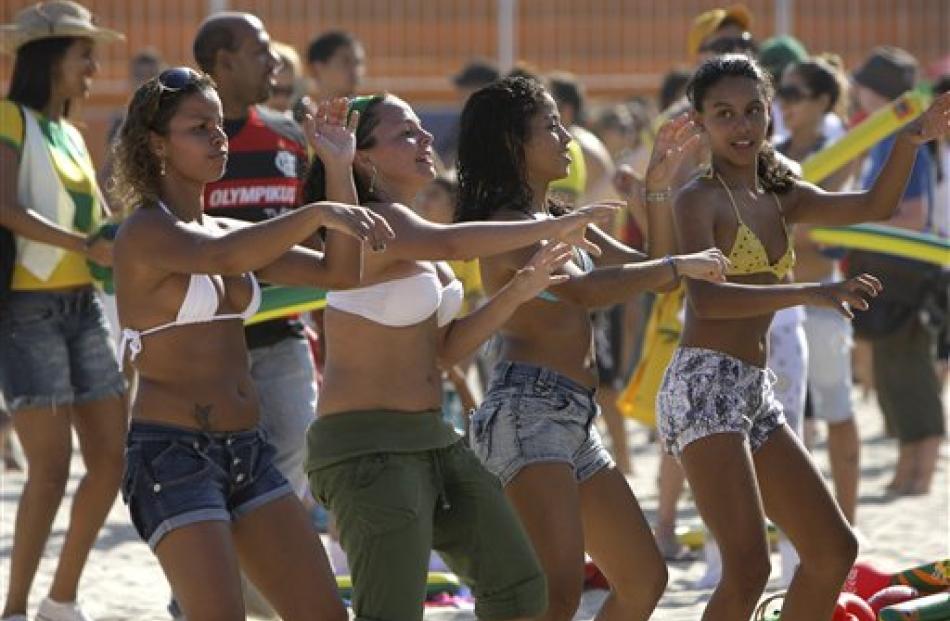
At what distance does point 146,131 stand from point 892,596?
2.67m

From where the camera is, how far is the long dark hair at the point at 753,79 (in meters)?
5.91

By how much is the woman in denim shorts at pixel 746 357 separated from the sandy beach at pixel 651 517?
155 cm

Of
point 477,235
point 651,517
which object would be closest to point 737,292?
point 477,235

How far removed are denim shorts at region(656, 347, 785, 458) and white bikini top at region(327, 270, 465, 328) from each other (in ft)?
2.88

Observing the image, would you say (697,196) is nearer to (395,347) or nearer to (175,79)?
(395,347)

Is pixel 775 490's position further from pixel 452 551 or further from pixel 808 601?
pixel 452 551

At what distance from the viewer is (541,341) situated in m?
5.59

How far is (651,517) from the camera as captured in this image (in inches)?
373

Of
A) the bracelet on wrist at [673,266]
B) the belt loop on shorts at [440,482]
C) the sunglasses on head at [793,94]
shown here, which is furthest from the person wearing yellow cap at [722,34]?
the belt loop on shorts at [440,482]

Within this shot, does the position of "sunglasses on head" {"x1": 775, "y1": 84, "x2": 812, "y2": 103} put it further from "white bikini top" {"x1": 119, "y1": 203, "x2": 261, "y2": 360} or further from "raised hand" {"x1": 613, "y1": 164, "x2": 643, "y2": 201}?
"white bikini top" {"x1": 119, "y1": 203, "x2": 261, "y2": 360}

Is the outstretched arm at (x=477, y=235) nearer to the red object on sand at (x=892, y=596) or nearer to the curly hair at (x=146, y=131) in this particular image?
the curly hair at (x=146, y=131)

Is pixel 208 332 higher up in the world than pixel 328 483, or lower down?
higher up

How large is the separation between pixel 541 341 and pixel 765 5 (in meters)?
17.0

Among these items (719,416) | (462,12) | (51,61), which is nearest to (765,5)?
(462,12)
